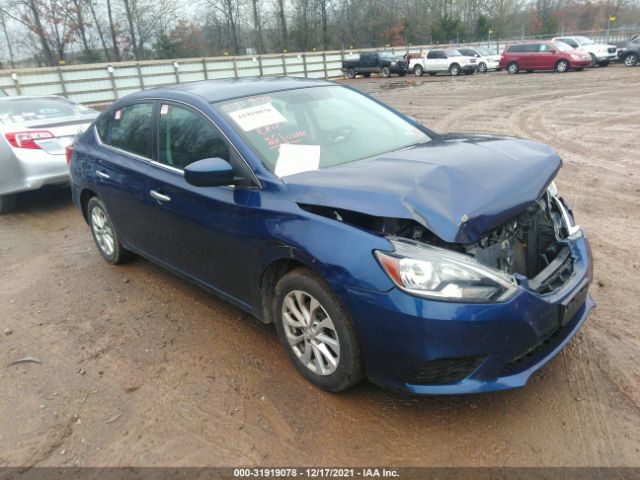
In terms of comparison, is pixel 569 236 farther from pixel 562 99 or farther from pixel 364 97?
pixel 562 99

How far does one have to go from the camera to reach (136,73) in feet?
89.5

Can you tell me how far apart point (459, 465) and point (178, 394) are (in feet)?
5.52

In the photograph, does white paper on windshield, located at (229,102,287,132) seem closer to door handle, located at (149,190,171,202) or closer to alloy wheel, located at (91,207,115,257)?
door handle, located at (149,190,171,202)

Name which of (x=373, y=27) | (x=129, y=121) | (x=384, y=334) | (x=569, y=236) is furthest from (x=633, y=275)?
(x=373, y=27)

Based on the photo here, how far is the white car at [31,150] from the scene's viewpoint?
22.2ft

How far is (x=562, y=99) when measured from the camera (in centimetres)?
1470

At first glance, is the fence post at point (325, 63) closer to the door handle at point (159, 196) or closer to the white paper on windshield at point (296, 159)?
the door handle at point (159, 196)

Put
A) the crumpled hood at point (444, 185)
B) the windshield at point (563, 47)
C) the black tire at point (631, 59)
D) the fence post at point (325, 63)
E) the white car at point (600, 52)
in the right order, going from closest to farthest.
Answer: the crumpled hood at point (444, 185) → the black tire at point (631, 59) → the windshield at point (563, 47) → the white car at point (600, 52) → the fence post at point (325, 63)

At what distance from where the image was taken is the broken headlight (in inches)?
93.8

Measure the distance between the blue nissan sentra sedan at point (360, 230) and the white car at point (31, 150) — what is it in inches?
127

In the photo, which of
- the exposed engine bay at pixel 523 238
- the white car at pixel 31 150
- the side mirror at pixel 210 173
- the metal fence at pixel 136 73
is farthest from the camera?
the metal fence at pixel 136 73

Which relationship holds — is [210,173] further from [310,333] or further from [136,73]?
[136,73]

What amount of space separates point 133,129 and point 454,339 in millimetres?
3241

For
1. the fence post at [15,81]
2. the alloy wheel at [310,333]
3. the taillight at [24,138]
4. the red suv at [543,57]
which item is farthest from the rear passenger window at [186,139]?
the red suv at [543,57]
